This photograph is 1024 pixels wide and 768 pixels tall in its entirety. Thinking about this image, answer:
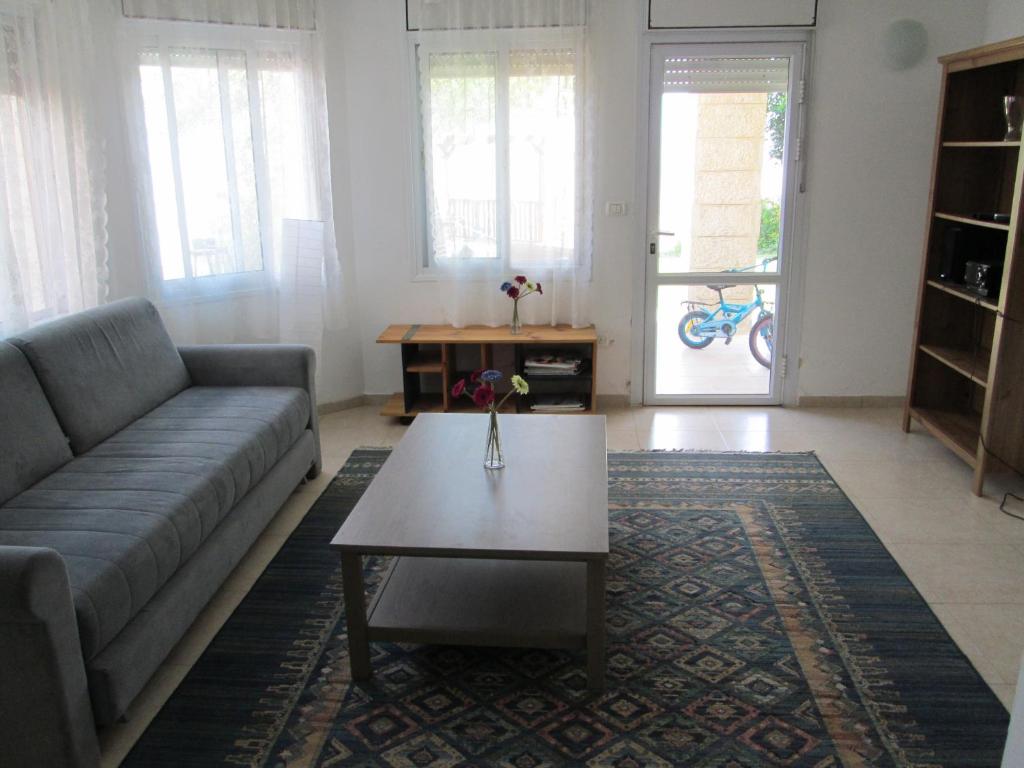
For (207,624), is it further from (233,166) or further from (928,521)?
(928,521)

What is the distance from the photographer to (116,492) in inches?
106

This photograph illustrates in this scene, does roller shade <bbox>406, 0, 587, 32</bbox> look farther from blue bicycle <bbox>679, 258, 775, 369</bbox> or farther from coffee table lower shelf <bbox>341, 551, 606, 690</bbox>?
coffee table lower shelf <bbox>341, 551, 606, 690</bbox>

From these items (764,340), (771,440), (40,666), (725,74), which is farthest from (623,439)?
(40,666)

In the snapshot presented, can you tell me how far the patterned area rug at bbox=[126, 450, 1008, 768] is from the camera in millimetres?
2232

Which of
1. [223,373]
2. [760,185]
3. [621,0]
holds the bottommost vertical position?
[223,373]

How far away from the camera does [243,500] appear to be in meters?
3.20


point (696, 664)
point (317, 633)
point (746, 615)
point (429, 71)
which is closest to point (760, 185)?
point (429, 71)

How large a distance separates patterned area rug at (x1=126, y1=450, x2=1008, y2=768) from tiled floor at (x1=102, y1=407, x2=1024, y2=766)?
0.08 m

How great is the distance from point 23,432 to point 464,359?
2717 mm

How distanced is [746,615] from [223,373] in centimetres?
254

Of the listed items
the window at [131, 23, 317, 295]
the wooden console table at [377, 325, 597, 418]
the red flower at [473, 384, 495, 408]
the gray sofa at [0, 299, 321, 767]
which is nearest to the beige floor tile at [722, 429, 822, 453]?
the wooden console table at [377, 325, 597, 418]

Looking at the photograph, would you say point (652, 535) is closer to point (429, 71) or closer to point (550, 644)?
point (550, 644)

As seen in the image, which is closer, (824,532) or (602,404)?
(824,532)

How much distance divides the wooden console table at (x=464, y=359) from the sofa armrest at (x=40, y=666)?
2828 millimetres
